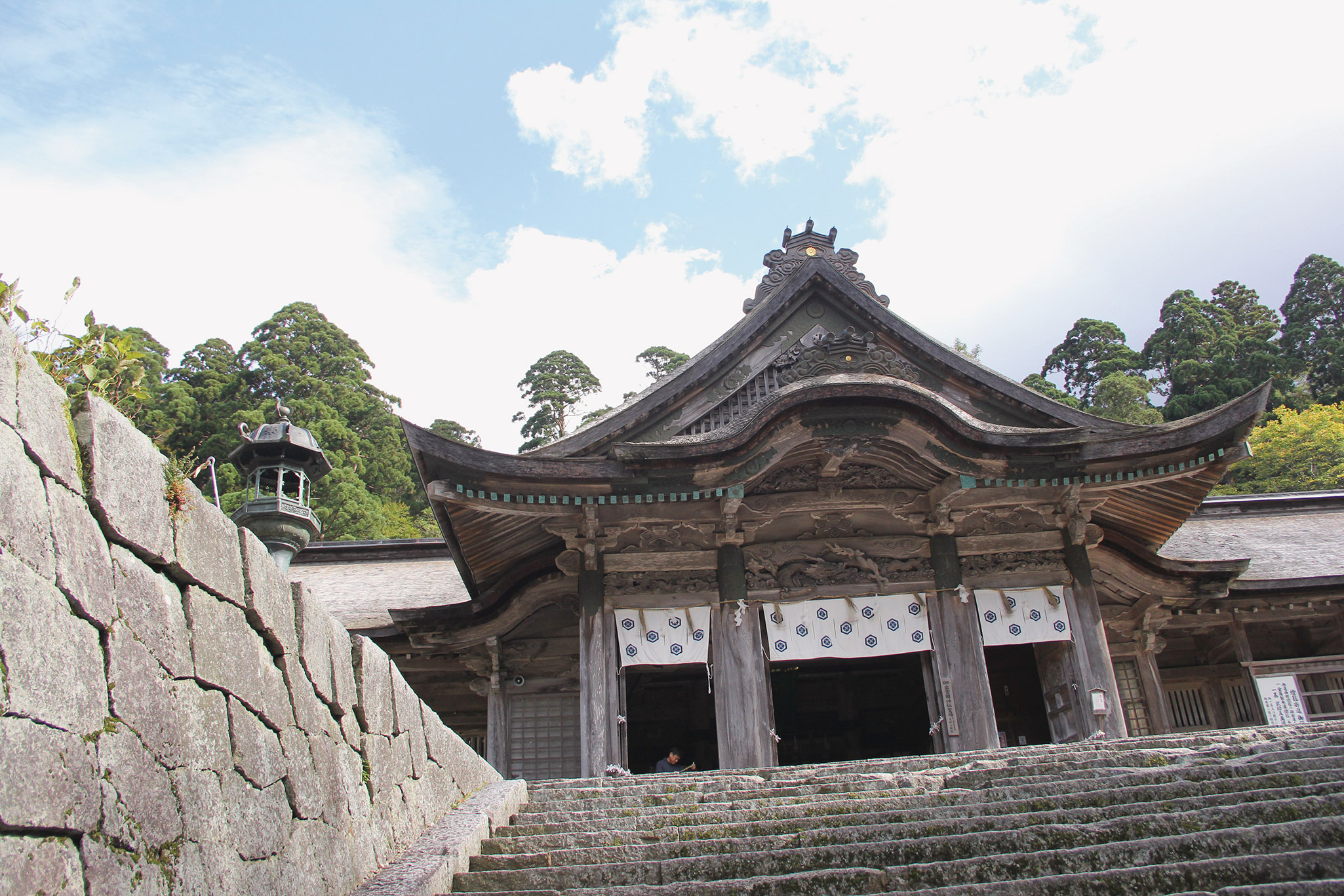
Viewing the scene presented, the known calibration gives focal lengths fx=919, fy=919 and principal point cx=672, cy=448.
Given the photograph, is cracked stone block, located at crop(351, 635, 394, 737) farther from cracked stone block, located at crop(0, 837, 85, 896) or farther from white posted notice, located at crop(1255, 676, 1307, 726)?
white posted notice, located at crop(1255, 676, 1307, 726)

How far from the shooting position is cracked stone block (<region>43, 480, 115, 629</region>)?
2732mm

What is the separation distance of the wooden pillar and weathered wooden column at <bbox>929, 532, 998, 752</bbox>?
3.73ft

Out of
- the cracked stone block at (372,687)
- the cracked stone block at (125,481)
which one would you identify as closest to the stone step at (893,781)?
the cracked stone block at (372,687)

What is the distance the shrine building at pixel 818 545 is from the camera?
997cm

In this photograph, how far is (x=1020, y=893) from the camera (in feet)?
12.6

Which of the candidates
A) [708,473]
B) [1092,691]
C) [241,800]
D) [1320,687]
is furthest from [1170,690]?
[241,800]

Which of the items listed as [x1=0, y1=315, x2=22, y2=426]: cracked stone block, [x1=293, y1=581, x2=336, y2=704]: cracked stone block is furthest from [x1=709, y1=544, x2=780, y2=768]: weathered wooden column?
[x1=0, y1=315, x2=22, y2=426]: cracked stone block

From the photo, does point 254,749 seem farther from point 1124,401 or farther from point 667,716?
point 1124,401

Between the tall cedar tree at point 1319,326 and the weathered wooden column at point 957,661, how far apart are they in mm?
37799

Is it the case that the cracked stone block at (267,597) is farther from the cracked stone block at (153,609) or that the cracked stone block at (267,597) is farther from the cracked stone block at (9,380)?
the cracked stone block at (9,380)

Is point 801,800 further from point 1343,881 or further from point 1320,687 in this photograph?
point 1320,687

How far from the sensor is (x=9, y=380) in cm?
262

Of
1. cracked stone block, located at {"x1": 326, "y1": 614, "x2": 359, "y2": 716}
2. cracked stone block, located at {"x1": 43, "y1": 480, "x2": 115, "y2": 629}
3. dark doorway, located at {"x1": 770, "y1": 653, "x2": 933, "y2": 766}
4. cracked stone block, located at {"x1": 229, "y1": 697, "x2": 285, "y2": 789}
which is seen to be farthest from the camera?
dark doorway, located at {"x1": 770, "y1": 653, "x2": 933, "y2": 766}

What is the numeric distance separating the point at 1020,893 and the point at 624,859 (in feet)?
6.43
